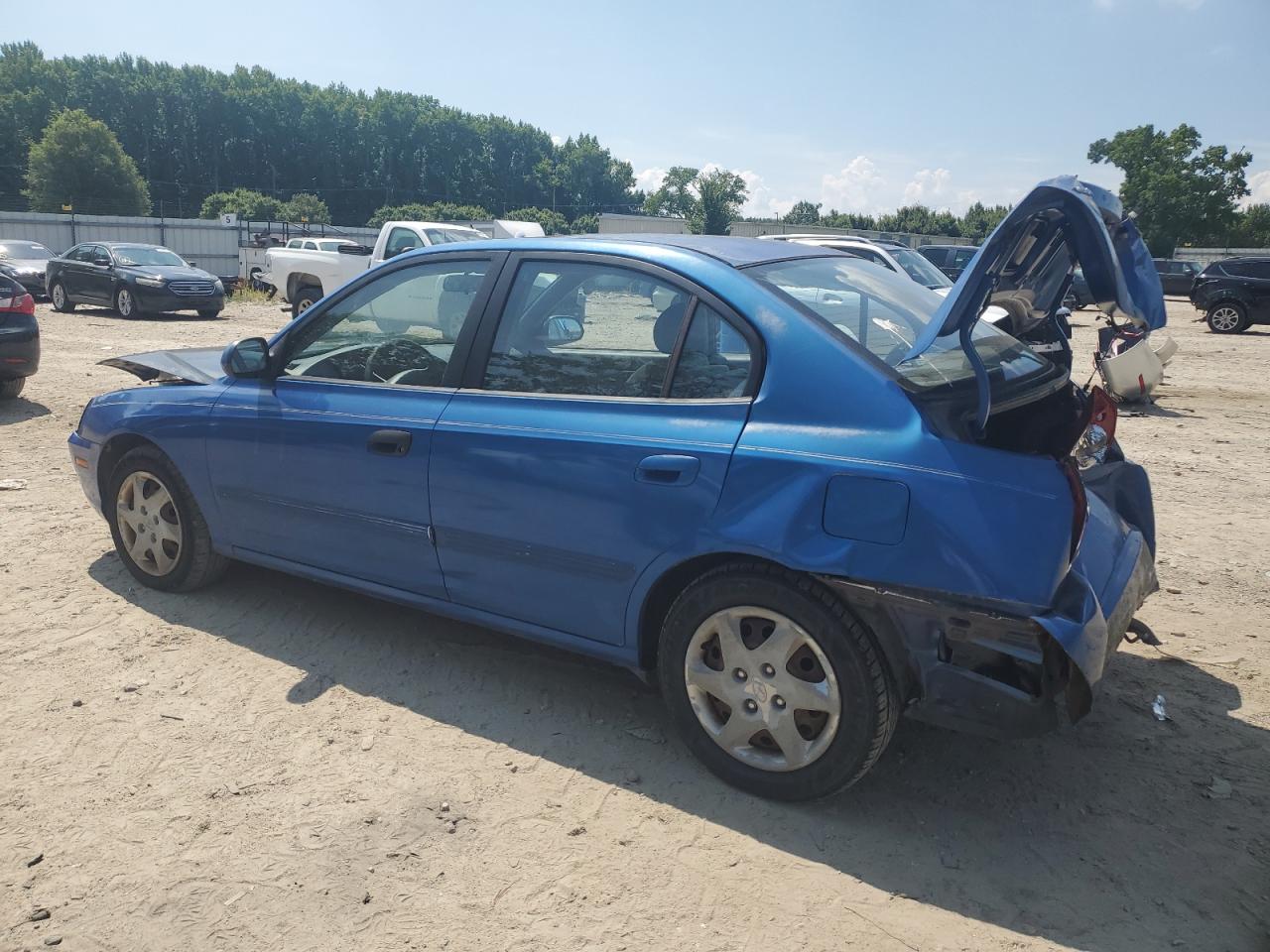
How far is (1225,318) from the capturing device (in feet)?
71.3

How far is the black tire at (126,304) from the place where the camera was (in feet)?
62.2

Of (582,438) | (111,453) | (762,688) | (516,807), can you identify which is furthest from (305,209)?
(762,688)

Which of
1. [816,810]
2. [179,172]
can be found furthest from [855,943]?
[179,172]

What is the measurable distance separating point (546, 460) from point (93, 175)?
78.8 m

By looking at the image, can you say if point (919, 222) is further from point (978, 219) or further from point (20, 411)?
point (20, 411)

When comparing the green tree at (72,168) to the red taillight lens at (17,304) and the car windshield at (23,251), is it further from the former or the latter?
the red taillight lens at (17,304)

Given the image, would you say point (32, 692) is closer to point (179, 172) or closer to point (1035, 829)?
point (1035, 829)

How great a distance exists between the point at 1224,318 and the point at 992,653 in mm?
23079

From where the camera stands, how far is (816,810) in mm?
3061

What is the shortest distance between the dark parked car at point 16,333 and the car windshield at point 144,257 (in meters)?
11.1

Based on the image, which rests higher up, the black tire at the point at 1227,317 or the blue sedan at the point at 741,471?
the black tire at the point at 1227,317

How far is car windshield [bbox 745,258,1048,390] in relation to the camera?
9.64 feet

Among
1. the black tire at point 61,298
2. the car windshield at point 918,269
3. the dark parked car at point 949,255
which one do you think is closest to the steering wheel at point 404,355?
the car windshield at point 918,269

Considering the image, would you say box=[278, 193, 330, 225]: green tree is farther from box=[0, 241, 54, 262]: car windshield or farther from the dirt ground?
the dirt ground
